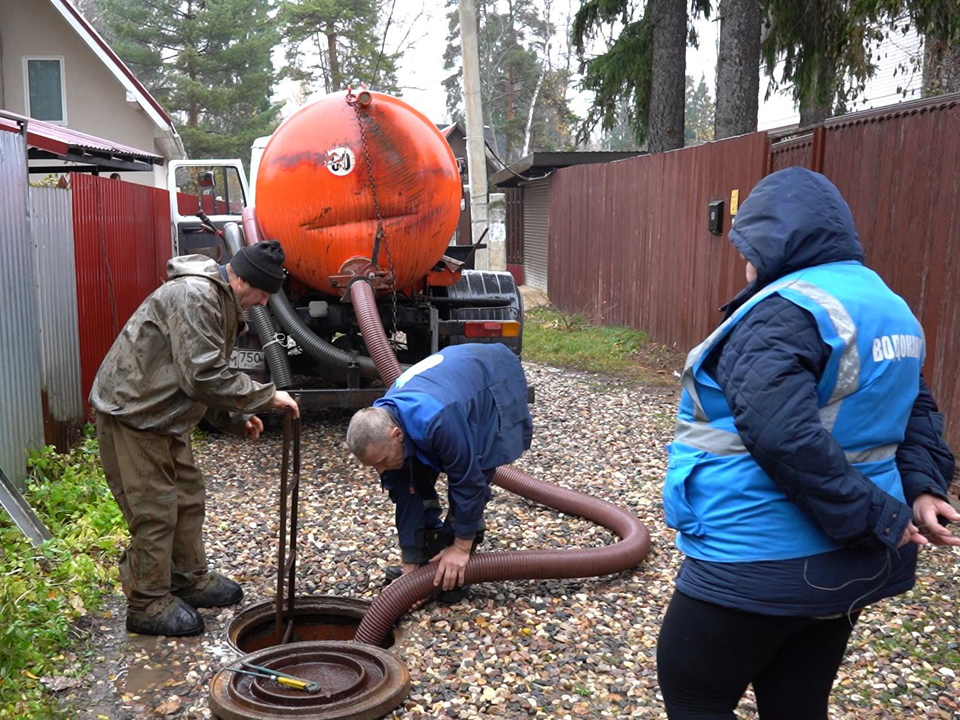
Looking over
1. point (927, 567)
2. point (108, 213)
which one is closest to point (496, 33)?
point (108, 213)

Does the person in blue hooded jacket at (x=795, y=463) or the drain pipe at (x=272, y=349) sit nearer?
the person in blue hooded jacket at (x=795, y=463)

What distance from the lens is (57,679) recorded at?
3.62 metres

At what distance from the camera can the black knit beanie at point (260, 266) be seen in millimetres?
3973

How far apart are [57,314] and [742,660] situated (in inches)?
226

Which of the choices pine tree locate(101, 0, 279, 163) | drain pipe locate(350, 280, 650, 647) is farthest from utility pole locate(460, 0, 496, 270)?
pine tree locate(101, 0, 279, 163)

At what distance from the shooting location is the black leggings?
6.68ft

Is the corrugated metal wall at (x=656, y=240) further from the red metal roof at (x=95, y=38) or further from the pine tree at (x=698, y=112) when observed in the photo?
the pine tree at (x=698, y=112)

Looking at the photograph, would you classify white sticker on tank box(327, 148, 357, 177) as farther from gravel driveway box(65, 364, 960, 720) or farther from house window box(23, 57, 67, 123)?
house window box(23, 57, 67, 123)

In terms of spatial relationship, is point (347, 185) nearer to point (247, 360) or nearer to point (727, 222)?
point (247, 360)

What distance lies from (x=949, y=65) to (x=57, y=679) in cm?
1051

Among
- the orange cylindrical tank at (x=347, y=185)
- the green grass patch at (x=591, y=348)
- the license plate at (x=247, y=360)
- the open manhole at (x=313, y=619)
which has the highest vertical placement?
the orange cylindrical tank at (x=347, y=185)

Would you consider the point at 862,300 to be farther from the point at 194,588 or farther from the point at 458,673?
the point at 194,588

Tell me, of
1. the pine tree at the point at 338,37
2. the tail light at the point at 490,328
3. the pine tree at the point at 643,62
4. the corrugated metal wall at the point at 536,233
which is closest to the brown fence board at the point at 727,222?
the pine tree at the point at 643,62

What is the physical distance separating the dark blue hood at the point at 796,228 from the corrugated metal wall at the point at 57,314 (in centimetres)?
529
